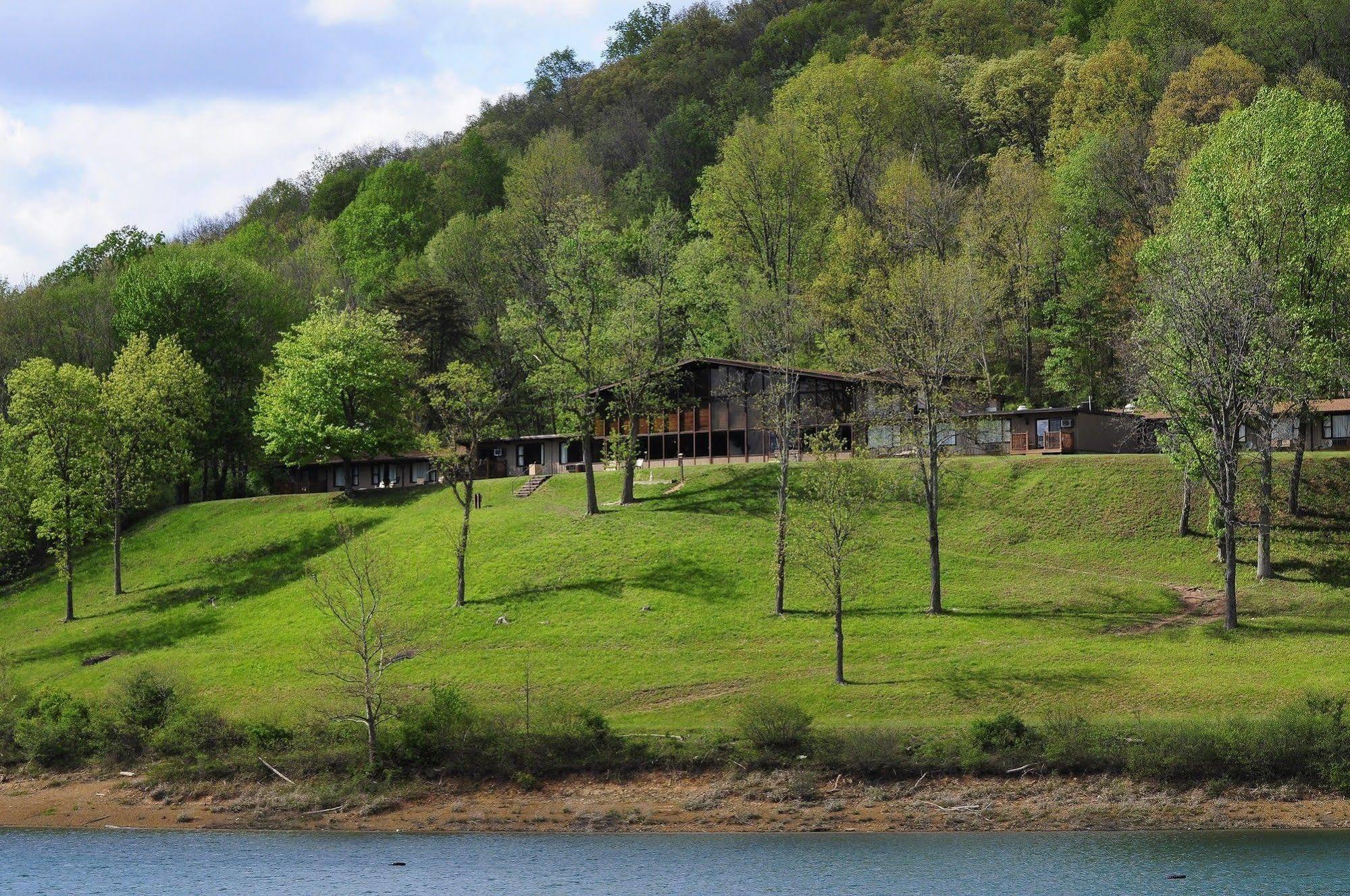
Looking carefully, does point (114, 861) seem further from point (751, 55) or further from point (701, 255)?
point (751, 55)

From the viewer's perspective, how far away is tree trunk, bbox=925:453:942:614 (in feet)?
190

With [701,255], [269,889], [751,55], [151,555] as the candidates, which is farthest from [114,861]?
[751,55]

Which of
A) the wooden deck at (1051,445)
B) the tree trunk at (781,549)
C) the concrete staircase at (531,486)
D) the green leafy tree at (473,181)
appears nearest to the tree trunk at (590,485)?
the concrete staircase at (531,486)

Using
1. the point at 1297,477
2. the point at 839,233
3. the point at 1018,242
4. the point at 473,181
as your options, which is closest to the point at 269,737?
the point at 1297,477

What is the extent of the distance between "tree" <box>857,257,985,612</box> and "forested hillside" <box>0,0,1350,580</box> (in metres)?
1.63

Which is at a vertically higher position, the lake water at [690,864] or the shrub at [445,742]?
the shrub at [445,742]

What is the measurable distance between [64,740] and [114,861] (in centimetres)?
1198

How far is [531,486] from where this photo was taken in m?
81.4

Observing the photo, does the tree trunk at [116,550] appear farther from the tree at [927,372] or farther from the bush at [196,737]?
the tree at [927,372]

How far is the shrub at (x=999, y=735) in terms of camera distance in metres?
42.7

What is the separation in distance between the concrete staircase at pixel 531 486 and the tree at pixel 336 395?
10.1 m

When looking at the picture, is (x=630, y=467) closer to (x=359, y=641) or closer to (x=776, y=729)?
(x=359, y=641)

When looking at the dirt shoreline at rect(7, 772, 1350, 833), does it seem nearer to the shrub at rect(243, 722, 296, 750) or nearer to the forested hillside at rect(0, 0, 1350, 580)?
the shrub at rect(243, 722, 296, 750)

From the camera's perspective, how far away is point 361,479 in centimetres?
10144
